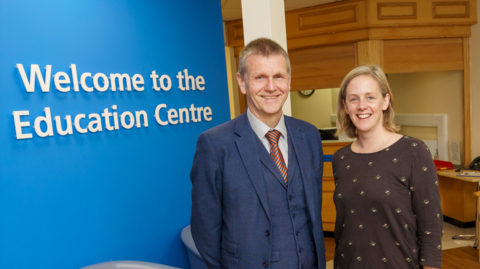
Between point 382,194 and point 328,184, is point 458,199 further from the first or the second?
point 382,194

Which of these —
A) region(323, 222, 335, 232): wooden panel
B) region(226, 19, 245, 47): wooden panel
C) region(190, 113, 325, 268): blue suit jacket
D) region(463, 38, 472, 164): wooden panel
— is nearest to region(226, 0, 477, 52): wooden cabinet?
region(463, 38, 472, 164): wooden panel

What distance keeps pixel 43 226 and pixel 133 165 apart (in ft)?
2.37

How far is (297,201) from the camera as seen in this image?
156cm

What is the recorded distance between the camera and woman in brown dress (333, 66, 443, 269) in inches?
63.2

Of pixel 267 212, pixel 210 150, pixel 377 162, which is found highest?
pixel 210 150

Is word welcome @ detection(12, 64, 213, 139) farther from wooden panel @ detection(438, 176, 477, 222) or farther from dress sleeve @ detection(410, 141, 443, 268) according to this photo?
wooden panel @ detection(438, 176, 477, 222)

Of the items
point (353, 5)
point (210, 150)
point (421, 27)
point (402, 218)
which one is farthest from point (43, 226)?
point (421, 27)

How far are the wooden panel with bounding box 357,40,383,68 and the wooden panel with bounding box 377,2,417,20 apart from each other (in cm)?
33

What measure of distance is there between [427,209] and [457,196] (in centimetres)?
408

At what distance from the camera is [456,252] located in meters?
4.13

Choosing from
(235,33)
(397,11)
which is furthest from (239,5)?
(397,11)

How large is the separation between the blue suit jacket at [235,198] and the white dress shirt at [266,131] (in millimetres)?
30

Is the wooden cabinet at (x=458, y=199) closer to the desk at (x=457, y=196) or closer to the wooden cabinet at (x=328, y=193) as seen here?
the desk at (x=457, y=196)

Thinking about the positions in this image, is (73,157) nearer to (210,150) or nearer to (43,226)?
(43,226)
